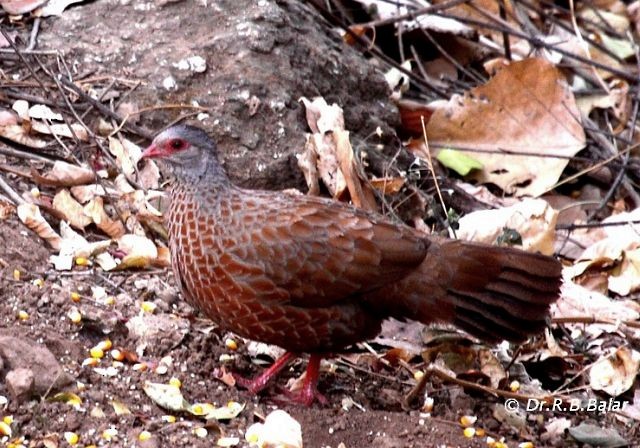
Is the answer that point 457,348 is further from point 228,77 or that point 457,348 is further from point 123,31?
point 123,31

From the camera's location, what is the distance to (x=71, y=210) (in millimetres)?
5711

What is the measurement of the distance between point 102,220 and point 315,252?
1.38 metres

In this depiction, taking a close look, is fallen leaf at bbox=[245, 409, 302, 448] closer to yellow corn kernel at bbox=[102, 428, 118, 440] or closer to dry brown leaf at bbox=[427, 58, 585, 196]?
yellow corn kernel at bbox=[102, 428, 118, 440]

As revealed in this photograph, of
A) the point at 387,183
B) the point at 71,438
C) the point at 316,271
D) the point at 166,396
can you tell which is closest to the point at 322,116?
the point at 387,183

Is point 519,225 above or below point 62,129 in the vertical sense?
below

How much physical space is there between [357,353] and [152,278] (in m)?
1.04

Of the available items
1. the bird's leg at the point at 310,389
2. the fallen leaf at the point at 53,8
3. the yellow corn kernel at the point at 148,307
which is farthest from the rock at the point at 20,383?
the fallen leaf at the point at 53,8

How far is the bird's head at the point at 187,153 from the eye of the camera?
5098 millimetres

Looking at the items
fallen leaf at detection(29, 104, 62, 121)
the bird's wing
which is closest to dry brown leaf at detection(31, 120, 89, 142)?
fallen leaf at detection(29, 104, 62, 121)

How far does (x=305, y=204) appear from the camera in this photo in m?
5.04

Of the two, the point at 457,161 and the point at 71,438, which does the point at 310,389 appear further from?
the point at 457,161

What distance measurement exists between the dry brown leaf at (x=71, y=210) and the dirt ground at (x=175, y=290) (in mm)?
209

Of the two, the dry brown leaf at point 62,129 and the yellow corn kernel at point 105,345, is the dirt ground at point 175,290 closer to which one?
the yellow corn kernel at point 105,345

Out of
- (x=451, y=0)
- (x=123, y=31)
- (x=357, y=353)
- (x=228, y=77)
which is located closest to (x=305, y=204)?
(x=357, y=353)
